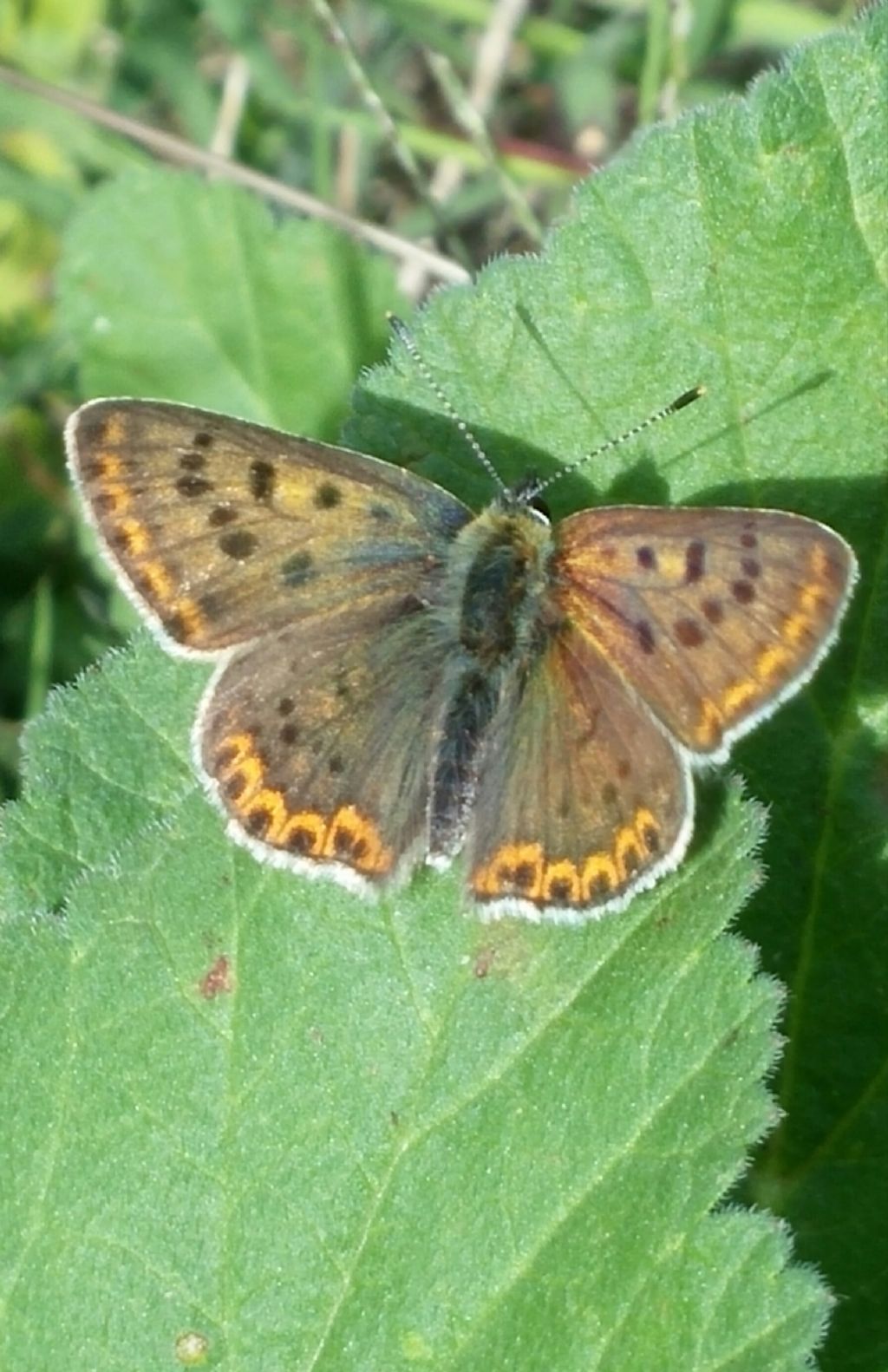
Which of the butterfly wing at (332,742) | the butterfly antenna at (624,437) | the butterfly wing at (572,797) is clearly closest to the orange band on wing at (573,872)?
the butterfly wing at (572,797)

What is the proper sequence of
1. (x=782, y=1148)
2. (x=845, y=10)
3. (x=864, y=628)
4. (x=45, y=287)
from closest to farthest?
(x=864, y=628)
(x=782, y=1148)
(x=845, y=10)
(x=45, y=287)

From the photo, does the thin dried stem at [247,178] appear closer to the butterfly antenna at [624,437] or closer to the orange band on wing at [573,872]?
the butterfly antenna at [624,437]

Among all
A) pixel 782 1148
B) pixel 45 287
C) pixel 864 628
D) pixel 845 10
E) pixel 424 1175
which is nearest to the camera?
pixel 424 1175

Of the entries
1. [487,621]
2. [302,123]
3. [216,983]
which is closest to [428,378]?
[487,621]

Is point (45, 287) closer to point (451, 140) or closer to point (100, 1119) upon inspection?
point (451, 140)

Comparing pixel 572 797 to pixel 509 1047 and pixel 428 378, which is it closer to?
pixel 509 1047

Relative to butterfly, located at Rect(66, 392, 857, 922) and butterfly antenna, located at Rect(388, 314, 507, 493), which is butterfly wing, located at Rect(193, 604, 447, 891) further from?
butterfly antenna, located at Rect(388, 314, 507, 493)

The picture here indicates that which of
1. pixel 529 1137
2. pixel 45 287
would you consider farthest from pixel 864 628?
pixel 45 287
